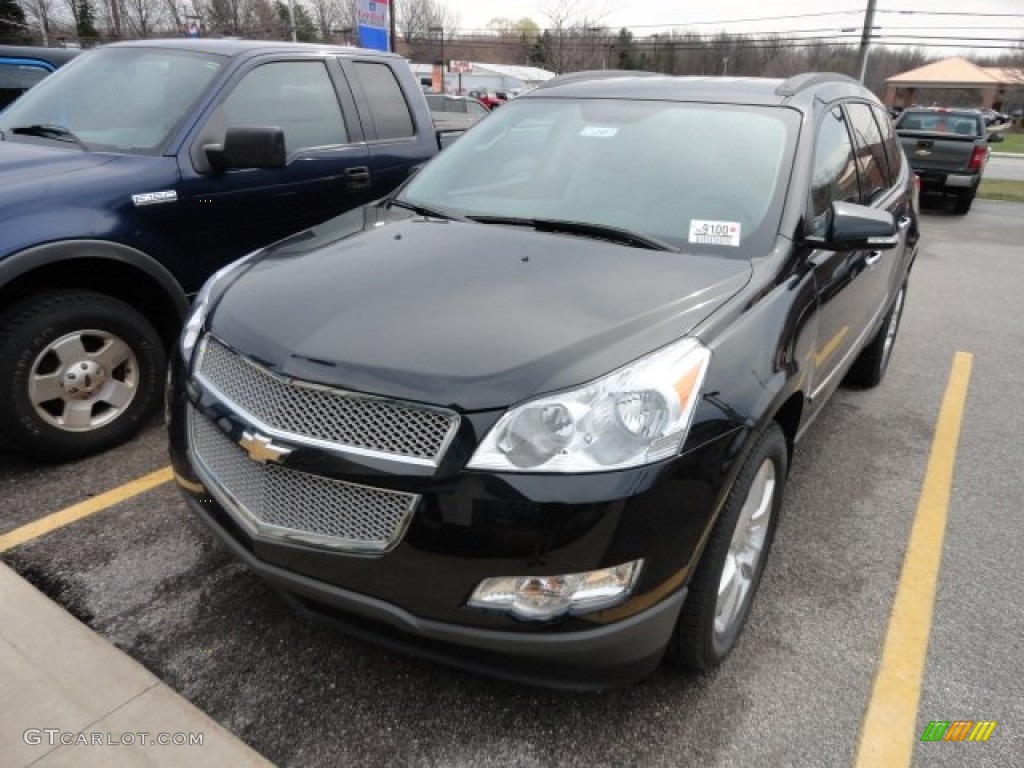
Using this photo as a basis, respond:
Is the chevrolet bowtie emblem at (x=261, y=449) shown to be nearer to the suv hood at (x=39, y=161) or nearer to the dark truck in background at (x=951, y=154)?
the suv hood at (x=39, y=161)

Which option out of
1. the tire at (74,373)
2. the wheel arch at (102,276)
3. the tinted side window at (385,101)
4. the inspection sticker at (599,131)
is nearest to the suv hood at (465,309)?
the inspection sticker at (599,131)

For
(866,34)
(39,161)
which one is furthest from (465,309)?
(866,34)

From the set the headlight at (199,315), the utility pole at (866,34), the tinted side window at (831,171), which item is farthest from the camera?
the utility pole at (866,34)

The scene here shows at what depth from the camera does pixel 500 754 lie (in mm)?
2004

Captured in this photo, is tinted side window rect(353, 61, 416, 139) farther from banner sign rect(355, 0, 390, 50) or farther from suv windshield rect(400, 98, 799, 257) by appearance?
banner sign rect(355, 0, 390, 50)

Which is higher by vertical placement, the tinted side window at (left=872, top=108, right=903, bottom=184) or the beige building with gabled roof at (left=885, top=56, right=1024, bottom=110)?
the tinted side window at (left=872, top=108, right=903, bottom=184)

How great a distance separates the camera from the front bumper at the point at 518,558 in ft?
5.58

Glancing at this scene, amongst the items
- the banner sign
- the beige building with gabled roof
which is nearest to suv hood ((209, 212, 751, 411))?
the banner sign

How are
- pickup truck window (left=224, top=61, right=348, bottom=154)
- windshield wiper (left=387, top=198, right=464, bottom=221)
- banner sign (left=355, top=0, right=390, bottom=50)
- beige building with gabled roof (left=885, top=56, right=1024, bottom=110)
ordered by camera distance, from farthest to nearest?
1. beige building with gabled roof (left=885, top=56, right=1024, bottom=110)
2. banner sign (left=355, top=0, right=390, bottom=50)
3. pickup truck window (left=224, top=61, right=348, bottom=154)
4. windshield wiper (left=387, top=198, right=464, bottom=221)

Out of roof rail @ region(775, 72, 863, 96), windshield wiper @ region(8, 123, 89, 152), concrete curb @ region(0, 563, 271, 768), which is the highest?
roof rail @ region(775, 72, 863, 96)

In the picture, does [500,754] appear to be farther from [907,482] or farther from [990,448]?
[990,448]

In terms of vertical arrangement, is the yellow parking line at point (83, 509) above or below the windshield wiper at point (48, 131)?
below

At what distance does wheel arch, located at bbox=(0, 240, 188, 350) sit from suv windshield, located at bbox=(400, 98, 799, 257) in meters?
1.30

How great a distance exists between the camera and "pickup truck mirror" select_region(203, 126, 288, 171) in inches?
140
